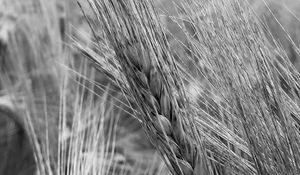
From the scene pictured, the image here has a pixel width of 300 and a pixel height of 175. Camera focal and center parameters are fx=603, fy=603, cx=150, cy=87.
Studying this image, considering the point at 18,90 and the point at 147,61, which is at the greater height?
the point at 18,90

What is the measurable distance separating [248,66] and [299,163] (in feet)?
0.33

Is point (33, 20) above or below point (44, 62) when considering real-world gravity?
above

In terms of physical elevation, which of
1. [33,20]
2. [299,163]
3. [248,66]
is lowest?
[299,163]

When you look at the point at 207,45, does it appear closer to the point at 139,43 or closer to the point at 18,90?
the point at 139,43

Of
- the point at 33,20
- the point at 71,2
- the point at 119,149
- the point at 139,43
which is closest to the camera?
the point at 139,43

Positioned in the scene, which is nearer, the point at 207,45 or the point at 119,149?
the point at 207,45

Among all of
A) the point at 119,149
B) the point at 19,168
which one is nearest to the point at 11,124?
the point at 19,168

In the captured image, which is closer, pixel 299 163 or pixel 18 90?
pixel 299 163

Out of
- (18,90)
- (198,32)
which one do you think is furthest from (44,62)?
(198,32)

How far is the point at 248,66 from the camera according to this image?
1.85 ft

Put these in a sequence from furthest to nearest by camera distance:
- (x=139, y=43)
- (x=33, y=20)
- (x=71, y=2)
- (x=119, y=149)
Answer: (x=71, y=2), (x=33, y=20), (x=119, y=149), (x=139, y=43)

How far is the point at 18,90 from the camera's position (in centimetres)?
162

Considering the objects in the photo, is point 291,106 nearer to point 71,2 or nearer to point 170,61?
point 170,61

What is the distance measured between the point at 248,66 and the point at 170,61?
0.24ft
